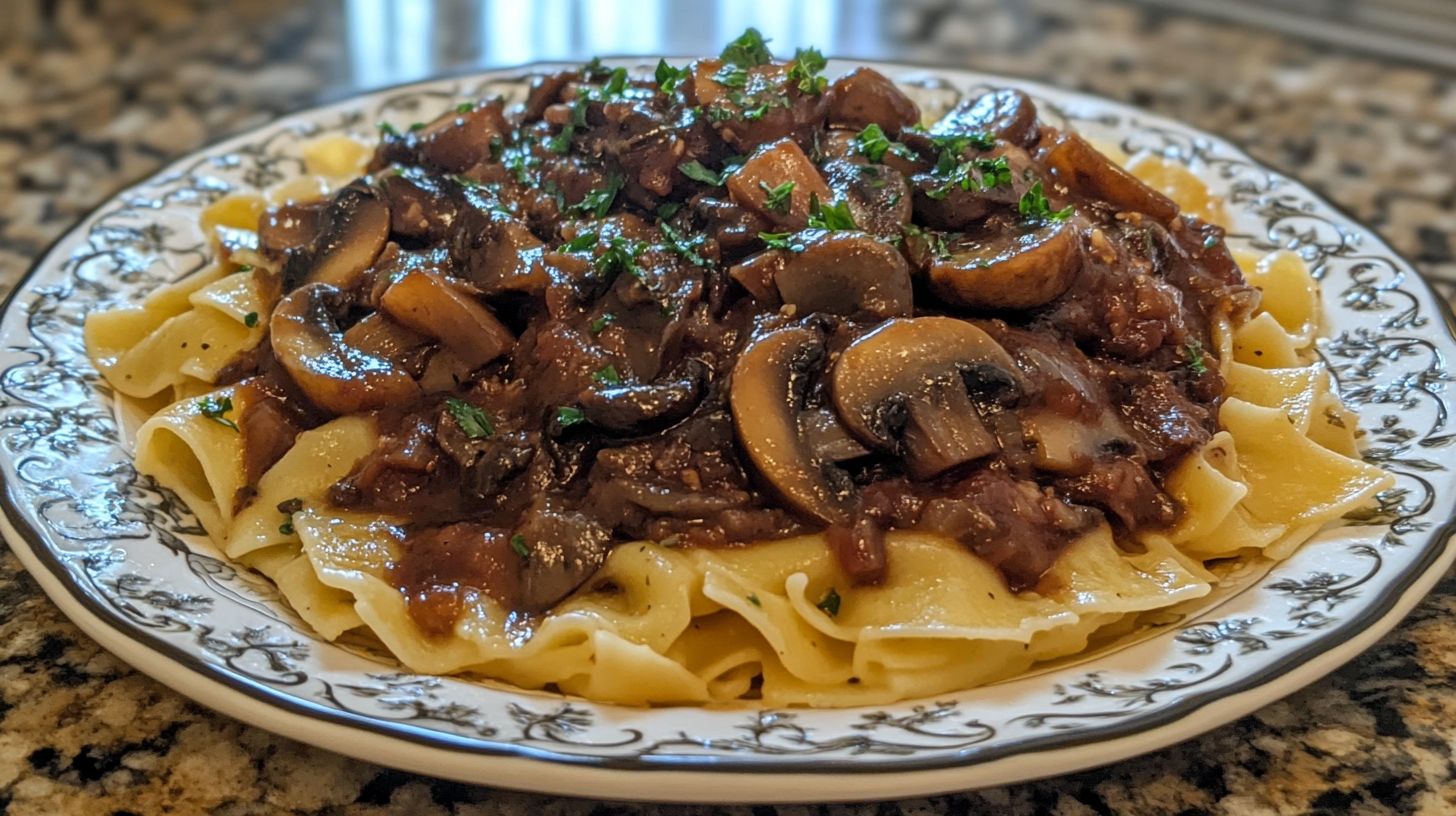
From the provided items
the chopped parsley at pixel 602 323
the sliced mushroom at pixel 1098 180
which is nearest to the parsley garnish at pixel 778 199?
the chopped parsley at pixel 602 323

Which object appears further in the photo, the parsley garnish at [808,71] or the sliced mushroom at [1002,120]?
the sliced mushroom at [1002,120]

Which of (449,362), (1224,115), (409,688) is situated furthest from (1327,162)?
(409,688)

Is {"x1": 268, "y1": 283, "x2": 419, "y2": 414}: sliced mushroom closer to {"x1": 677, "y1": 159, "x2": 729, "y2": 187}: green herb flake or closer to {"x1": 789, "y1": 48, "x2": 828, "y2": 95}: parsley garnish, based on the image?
{"x1": 677, "y1": 159, "x2": 729, "y2": 187}: green herb flake

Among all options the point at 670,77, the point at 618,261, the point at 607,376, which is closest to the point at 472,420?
the point at 607,376

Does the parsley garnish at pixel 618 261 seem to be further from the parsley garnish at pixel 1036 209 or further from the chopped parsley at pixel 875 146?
the parsley garnish at pixel 1036 209

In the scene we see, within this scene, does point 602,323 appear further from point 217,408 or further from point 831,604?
point 217,408

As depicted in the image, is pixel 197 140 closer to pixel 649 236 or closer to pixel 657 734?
pixel 649 236

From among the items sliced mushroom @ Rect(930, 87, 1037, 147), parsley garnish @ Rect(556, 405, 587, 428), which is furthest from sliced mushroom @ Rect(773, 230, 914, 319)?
sliced mushroom @ Rect(930, 87, 1037, 147)

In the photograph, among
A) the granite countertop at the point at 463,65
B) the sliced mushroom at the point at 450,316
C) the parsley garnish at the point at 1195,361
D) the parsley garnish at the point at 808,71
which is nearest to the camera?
the granite countertop at the point at 463,65
